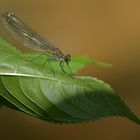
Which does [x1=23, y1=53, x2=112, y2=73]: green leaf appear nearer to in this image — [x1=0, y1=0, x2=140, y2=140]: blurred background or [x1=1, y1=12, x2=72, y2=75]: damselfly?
[x1=1, y1=12, x2=72, y2=75]: damselfly

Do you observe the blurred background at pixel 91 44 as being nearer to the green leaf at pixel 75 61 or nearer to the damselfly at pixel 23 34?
the damselfly at pixel 23 34

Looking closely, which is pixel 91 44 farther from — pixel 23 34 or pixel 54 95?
pixel 54 95

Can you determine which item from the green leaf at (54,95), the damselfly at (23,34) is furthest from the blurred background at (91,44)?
the green leaf at (54,95)

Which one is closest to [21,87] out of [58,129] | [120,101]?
[120,101]

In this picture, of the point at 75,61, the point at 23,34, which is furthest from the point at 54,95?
the point at 23,34

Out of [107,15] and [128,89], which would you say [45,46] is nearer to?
[128,89]

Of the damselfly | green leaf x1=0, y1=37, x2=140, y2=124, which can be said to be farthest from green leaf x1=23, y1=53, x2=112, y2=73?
green leaf x1=0, y1=37, x2=140, y2=124

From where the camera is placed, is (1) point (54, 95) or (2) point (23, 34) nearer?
(1) point (54, 95)

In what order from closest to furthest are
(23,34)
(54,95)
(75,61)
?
(54,95) → (75,61) → (23,34)
